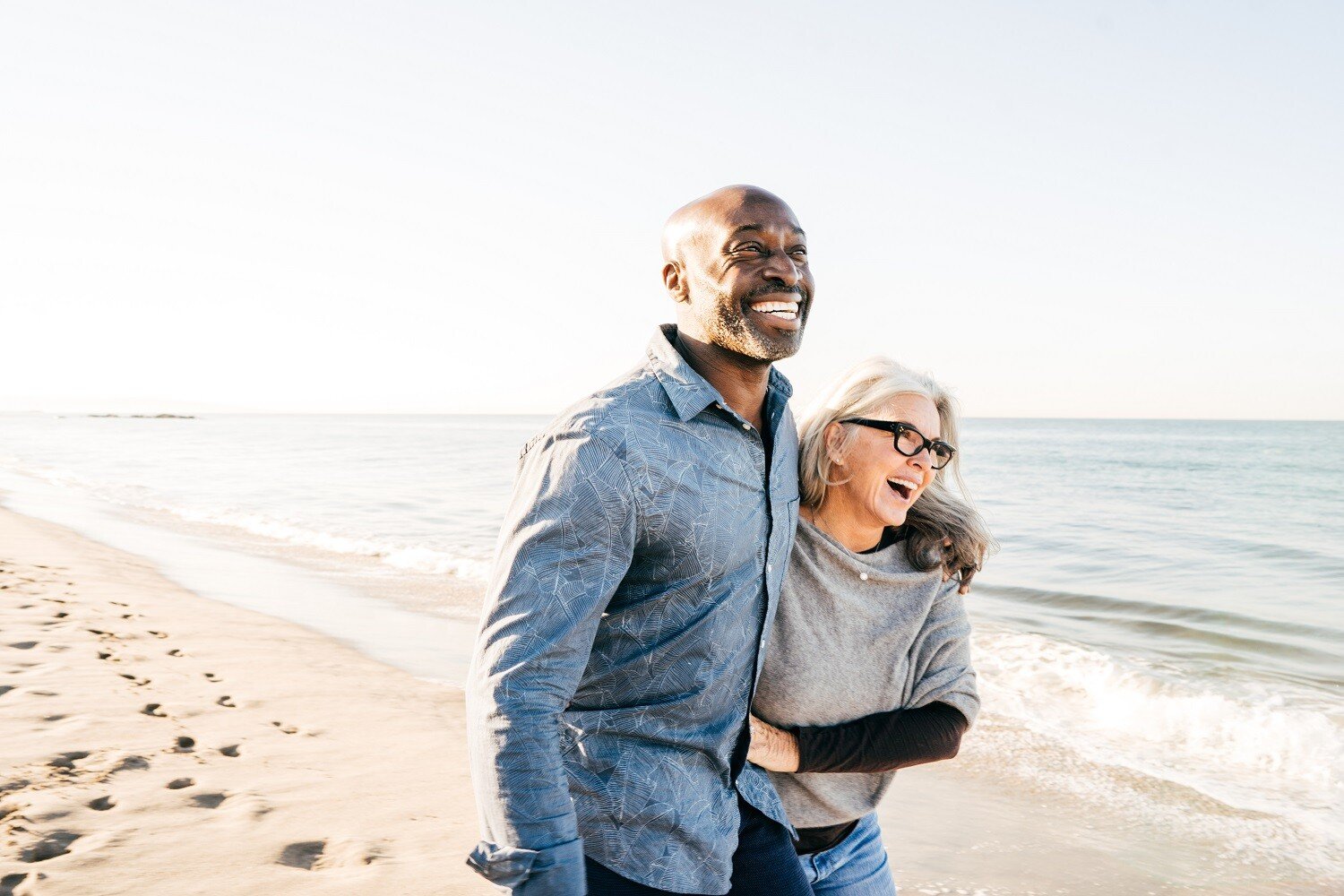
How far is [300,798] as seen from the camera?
460 cm

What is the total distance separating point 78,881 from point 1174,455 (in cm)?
5483

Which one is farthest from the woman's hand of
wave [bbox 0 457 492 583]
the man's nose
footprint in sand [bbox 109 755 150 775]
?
wave [bbox 0 457 492 583]

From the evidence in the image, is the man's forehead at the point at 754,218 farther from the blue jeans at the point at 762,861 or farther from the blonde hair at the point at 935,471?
the blue jeans at the point at 762,861

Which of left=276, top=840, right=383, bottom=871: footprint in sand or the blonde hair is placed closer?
the blonde hair

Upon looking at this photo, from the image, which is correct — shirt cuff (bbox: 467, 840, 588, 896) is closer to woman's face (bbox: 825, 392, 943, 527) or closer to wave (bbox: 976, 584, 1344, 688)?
woman's face (bbox: 825, 392, 943, 527)

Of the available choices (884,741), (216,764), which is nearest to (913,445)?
(884,741)

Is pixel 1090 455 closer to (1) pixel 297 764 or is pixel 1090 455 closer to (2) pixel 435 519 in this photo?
(2) pixel 435 519

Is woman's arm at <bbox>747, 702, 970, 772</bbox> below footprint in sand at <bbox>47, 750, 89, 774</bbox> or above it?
above

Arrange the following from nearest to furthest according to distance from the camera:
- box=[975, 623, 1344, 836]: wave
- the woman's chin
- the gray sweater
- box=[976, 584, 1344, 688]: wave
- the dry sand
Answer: the gray sweater
the woman's chin
the dry sand
box=[975, 623, 1344, 836]: wave
box=[976, 584, 1344, 688]: wave

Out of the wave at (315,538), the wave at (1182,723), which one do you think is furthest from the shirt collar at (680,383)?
the wave at (315,538)

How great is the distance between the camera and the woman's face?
2.56 metres

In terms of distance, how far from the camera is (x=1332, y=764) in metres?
6.66

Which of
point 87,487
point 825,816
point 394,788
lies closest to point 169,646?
point 394,788

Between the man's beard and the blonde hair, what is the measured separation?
472 millimetres
